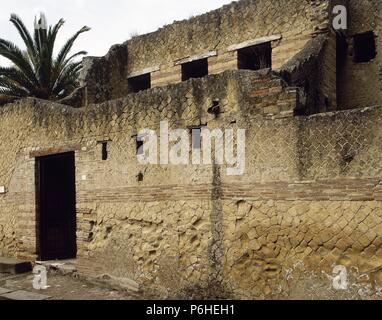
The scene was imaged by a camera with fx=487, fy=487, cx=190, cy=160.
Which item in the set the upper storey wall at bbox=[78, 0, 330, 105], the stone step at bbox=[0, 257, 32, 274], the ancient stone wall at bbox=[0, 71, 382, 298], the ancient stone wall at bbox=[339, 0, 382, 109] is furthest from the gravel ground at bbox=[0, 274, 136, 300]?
the ancient stone wall at bbox=[339, 0, 382, 109]

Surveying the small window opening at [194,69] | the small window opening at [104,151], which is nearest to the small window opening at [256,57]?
the small window opening at [194,69]

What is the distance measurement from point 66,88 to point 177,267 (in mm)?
10339

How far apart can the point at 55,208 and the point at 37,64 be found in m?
6.22

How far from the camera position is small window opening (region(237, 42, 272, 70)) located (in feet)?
33.7

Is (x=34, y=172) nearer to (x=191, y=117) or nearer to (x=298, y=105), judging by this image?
(x=191, y=117)

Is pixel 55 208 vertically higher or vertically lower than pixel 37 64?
lower

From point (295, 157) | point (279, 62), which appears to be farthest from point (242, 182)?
point (279, 62)

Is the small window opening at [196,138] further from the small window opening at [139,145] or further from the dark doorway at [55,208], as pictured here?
the dark doorway at [55,208]

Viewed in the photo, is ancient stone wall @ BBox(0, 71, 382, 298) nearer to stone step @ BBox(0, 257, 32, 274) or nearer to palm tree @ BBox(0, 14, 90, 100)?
stone step @ BBox(0, 257, 32, 274)

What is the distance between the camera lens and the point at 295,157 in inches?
221

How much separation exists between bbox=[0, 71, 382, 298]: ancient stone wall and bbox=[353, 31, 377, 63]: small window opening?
4.49 m

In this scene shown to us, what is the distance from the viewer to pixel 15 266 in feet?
30.2

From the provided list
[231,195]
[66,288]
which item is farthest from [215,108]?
[66,288]

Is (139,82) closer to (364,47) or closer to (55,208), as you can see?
(55,208)
